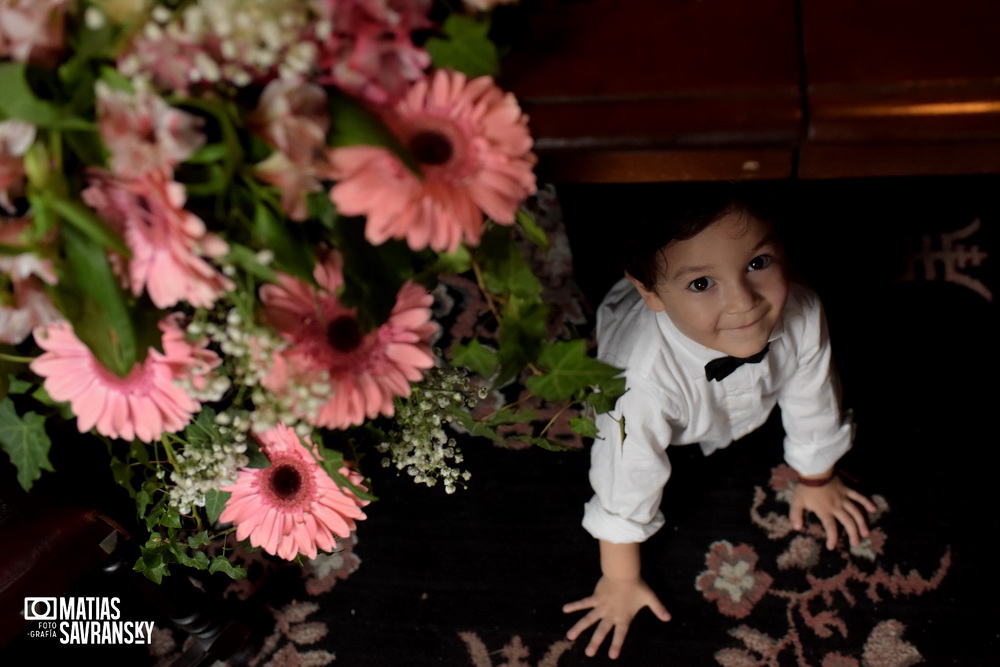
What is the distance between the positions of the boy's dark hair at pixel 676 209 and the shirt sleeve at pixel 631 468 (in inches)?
8.1

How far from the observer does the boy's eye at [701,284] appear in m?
0.93

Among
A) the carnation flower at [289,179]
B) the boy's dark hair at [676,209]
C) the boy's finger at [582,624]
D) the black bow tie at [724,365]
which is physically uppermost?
the boy's dark hair at [676,209]

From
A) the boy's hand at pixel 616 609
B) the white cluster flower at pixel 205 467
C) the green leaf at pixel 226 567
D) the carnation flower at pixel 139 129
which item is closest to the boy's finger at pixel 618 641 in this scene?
the boy's hand at pixel 616 609

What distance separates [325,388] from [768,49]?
419 mm

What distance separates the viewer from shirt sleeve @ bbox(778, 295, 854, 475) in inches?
43.3

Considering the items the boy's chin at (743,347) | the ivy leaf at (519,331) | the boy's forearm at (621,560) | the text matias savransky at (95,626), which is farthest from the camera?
the text matias savransky at (95,626)

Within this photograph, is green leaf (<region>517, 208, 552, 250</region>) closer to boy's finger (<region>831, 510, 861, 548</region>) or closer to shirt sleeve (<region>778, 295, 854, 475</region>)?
shirt sleeve (<region>778, 295, 854, 475</region>)

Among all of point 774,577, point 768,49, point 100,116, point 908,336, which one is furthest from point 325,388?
point 908,336

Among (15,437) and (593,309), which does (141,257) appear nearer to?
(15,437)

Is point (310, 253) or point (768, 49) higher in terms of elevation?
point (768, 49)

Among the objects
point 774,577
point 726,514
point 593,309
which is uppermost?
point 593,309

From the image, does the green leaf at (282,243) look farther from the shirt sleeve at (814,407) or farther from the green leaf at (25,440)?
the shirt sleeve at (814,407)

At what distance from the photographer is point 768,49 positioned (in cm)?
65

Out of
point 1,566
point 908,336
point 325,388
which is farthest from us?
point 908,336
